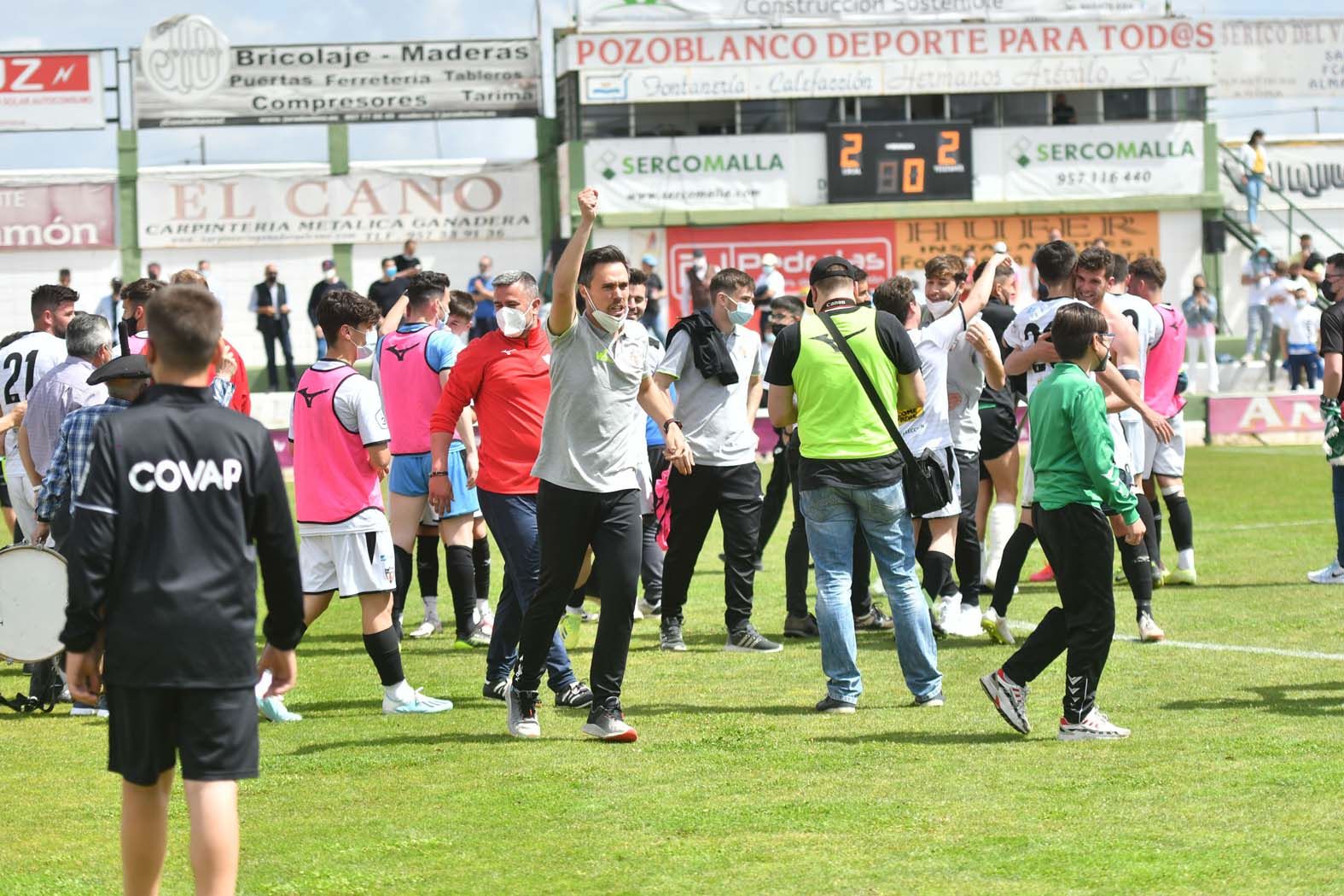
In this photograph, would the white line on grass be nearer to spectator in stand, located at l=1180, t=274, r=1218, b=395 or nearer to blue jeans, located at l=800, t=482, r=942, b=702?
blue jeans, located at l=800, t=482, r=942, b=702

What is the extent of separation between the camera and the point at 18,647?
778 centimetres

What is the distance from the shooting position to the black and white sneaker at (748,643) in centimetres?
1033

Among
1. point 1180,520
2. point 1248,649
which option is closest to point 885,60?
point 1180,520

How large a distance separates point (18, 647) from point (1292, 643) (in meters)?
6.49

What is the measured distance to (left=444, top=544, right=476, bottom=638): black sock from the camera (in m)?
10.8

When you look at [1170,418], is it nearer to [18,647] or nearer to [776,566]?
[776,566]

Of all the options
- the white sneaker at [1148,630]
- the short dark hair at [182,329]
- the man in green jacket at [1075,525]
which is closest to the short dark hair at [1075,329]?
the man in green jacket at [1075,525]

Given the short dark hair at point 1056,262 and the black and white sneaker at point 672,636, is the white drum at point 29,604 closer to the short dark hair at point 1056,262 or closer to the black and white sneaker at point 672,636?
the black and white sneaker at point 672,636

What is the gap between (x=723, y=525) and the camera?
10273 millimetres

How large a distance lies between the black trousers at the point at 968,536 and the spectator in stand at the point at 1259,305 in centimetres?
2412

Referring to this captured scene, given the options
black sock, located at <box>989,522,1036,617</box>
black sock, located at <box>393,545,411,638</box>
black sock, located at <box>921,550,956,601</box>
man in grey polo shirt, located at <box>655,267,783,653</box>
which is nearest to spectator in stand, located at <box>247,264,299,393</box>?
black sock, located at <box>393,545,411,638</box>

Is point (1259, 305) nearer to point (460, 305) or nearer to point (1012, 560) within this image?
point (460, 305)

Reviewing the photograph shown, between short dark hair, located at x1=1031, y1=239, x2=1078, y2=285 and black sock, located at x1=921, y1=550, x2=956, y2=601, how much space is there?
1631 millimetres

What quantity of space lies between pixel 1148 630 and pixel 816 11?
29611mm
